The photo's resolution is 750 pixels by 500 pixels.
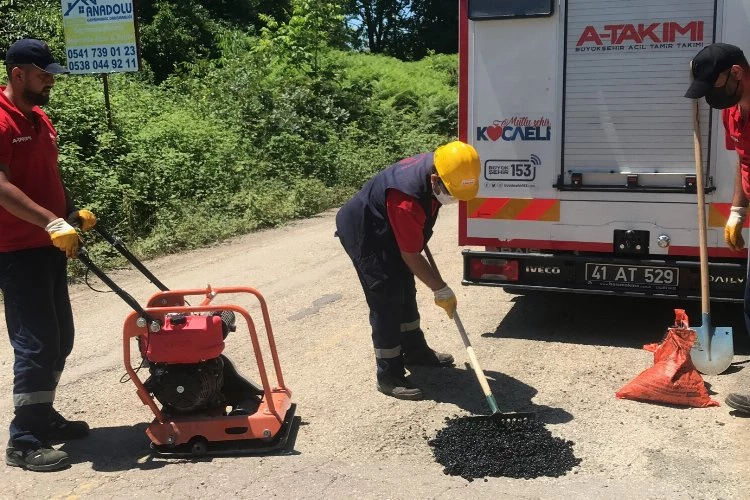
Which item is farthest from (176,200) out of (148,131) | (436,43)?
(436,43)

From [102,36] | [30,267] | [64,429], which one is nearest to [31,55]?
[30,267]

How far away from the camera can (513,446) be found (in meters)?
4.04

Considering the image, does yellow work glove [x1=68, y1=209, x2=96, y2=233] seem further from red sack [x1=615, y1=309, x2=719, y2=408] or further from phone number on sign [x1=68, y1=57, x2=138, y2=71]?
phone number on sign [x1=68, y1=57, x2=138, y2=71]

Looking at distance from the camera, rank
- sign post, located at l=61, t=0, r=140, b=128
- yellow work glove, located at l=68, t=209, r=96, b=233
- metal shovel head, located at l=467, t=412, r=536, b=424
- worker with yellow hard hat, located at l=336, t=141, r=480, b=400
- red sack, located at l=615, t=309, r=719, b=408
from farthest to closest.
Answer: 1. sign post, located at l=61, t=0, r=140, b=128
2. red sack, located at l=615, t=309, r=719, b=408
3. worker with yellow hard hat, located at l=336, t=141, r=480, b=400
4. yellow work glove, located at l=68, t=209, r=96, b=233
5. metal shovel head, located at l=467, t=412, r=536, b=424

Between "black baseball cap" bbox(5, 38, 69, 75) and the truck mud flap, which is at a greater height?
"black baseball cap" bbox(5, 38, 69, 75)

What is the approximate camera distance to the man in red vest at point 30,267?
13.3 ft

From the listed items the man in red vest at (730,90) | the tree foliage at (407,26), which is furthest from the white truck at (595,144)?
the tree foliage at (407,26)

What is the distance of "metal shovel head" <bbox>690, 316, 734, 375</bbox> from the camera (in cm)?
504

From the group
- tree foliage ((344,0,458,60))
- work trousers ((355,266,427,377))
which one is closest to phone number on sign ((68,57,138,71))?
work trousers ((355,266,427,377))

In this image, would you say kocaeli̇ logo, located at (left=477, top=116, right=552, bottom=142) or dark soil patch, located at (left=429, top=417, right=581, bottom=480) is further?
kocaeli̇ logo, located at (left=477, top=116, right=552, bottom=142)

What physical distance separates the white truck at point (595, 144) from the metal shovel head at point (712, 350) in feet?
1.91

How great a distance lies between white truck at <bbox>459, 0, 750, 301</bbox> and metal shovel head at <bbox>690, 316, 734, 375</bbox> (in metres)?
0.58

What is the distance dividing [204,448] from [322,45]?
55.4 ft

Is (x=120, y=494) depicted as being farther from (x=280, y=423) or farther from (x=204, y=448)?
(x=280, y=423)
